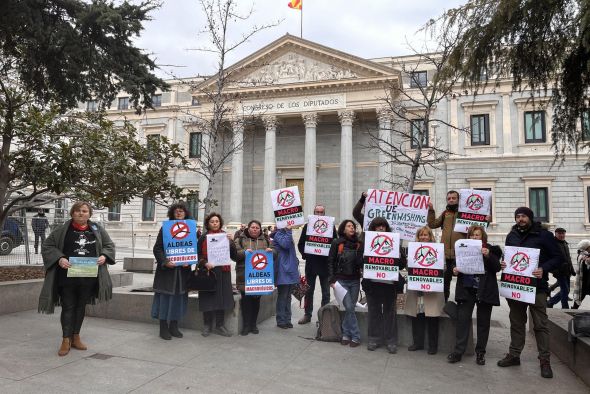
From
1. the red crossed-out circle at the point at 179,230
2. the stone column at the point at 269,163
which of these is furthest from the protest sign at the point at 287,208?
the stone column at the point at 269,163

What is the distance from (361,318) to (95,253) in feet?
13.0

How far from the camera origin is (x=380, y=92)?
101 ft

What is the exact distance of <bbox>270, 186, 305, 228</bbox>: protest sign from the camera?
296 inches

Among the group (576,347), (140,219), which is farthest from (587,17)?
(140,219)

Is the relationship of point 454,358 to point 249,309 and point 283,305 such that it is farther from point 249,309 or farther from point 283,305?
point 249,309

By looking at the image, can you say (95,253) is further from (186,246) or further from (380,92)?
(380,92)

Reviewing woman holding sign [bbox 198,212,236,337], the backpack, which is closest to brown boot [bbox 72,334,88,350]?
woman holding sign [bbox 198,212,236,337]

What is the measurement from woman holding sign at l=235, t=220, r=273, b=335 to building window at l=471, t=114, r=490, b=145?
28062 mm

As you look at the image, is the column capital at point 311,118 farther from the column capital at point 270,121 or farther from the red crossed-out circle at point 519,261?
the red crossed-out circle at point 519,261

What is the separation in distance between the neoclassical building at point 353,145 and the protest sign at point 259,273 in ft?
69.7

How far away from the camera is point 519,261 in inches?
214

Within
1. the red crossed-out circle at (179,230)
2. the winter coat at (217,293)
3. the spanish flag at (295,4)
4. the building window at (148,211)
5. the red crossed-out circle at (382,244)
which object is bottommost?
the winter coat at (217,293)

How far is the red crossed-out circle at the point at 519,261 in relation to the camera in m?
5.39

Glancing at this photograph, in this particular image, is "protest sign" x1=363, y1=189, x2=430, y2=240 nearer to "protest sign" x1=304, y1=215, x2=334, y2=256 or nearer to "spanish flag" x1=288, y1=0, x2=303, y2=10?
"protest sign" x1=304, y1=215, x2=334, y2=256
